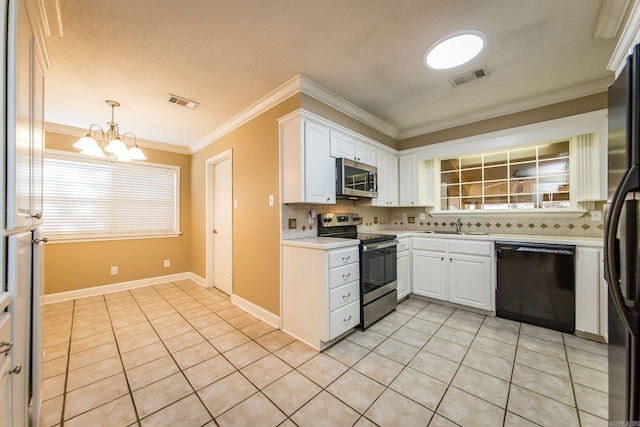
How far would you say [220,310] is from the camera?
10.2 feet

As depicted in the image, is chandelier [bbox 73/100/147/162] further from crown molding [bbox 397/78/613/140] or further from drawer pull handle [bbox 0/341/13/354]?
crown molding [bbox 397/78/613/140]

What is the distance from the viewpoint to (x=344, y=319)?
2.33 meters

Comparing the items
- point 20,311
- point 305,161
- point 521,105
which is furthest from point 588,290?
point 20,311

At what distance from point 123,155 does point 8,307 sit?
2.35 m

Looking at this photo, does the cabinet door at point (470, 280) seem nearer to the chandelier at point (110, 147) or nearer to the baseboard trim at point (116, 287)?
the baseboard trim at point (116, 287)

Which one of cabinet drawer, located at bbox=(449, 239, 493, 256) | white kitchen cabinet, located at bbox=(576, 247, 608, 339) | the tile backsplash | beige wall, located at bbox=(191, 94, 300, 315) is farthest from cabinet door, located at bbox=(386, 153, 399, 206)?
white kitchen cabinet, located at bbox=(576, 247, 608, 339)

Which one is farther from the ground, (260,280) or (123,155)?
(123,155)

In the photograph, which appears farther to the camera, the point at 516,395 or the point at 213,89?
the point at 213,89

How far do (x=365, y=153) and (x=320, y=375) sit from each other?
251cm

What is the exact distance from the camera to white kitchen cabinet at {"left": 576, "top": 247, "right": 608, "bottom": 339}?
87.7 inches

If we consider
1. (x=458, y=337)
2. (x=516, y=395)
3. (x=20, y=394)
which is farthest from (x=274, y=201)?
(x=516, y=395)

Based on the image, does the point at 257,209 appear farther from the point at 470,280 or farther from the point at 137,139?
the point at 137,139

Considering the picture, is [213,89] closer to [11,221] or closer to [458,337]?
[11,221]

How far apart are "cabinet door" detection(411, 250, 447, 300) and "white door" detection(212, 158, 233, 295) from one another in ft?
8.57
